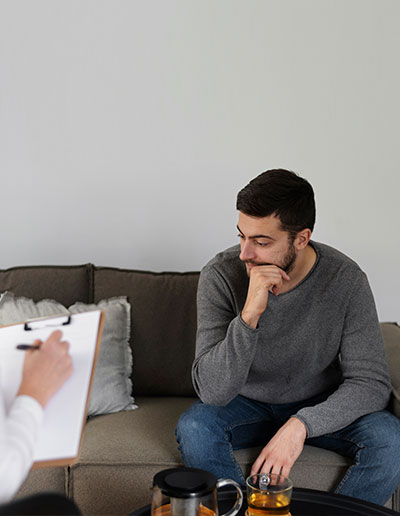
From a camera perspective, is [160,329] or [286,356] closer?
[286,356]

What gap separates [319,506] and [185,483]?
358 millimetres

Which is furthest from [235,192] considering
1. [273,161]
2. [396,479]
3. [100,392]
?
[396,479]

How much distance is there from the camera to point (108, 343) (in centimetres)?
219

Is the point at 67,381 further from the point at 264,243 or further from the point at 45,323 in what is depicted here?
the point at 264,243

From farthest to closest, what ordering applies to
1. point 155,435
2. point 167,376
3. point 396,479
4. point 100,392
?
point 167,376
point 100,392
point 155,435
point 396,479

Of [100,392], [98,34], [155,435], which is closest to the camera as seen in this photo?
[155,435]

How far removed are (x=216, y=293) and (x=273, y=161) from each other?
35.7 inches

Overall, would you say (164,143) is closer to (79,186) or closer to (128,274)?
(79,186)

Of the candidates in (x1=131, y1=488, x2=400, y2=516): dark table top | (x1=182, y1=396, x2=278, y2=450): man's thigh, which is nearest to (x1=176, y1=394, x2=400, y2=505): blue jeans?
(x1=182, y1=396, x2=278, y2=450): man's thigh

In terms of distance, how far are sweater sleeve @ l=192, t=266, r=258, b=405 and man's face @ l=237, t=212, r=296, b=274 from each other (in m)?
0.14

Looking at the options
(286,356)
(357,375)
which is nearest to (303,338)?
(286,356)

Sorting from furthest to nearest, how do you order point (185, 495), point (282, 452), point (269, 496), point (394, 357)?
point (394, 357) < point (282, 452) < point (269, 496) < point (185, 495)

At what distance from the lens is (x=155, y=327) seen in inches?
90.3

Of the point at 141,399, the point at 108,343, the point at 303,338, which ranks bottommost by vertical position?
the point at 141,399
